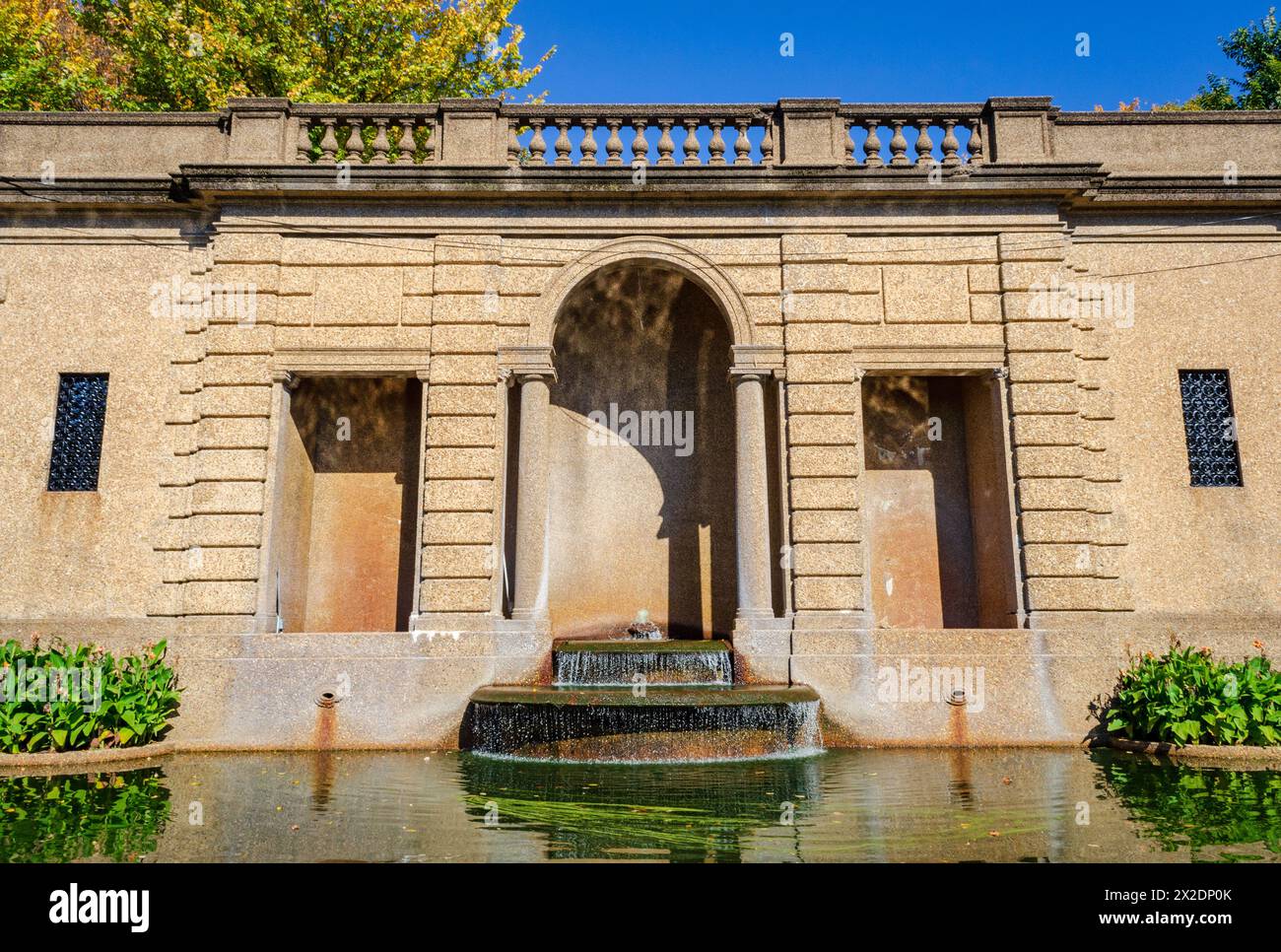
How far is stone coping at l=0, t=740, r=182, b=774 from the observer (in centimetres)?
972

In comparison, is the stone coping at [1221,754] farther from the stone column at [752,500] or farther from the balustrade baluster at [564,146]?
the balustrade baluster at [564,146]

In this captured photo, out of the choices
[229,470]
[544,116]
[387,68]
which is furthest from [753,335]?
[387,68]

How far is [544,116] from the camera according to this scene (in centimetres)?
1395

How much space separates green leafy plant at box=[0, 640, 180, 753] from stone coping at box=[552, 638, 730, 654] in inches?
221

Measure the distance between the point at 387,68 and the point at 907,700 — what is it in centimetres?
2080

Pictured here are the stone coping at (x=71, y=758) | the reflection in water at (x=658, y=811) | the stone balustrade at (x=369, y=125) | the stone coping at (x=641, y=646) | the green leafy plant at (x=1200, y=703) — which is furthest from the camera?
the stone balustrade at (x=369, y=125)

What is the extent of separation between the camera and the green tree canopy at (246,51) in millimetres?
20688

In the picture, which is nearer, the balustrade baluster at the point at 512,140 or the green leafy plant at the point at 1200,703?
the green leafy plant at the point at 1200,703

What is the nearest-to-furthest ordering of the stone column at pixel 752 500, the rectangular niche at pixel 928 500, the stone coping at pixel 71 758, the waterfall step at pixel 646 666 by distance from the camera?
the stone coping at pixel 71 758, the waterfall step at pixel 646 666, the stone column at pixel 752 500, the rectangular niche at pixel 928 500

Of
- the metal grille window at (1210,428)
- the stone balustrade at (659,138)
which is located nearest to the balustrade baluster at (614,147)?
the stone balustrade at (659,138)

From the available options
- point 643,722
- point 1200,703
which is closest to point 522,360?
point 643,722

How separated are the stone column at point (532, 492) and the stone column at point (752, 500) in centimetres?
310

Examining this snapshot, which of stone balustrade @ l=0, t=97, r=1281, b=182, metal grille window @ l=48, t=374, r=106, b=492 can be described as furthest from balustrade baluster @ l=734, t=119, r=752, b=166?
metal grille window @ l=48, t=374, r=106, b=492

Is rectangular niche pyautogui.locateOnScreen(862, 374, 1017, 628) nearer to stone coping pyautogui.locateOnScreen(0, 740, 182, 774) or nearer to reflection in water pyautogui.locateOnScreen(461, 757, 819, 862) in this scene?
reflection in water pyautogui.locateOnScreen(461, 757, 819, 862)
